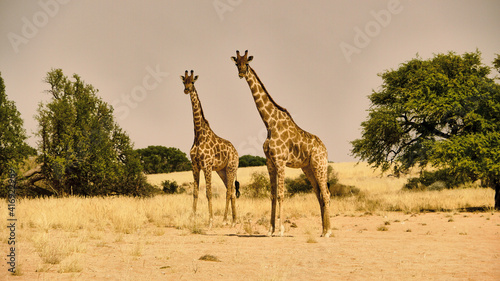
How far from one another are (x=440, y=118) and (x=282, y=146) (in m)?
13.7

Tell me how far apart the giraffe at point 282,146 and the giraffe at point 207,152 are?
3.49 m

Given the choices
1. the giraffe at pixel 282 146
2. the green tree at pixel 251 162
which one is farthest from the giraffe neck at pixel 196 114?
the green tree at pixel 251 162

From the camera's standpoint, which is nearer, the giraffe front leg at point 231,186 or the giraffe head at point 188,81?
the giraffe head at point 188,81

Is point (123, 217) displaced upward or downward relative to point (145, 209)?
downward

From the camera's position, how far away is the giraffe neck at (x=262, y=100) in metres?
12.2

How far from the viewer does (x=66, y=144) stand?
78.1ft

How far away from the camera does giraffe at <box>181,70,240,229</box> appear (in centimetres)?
1505

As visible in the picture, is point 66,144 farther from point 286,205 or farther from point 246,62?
point 246,62

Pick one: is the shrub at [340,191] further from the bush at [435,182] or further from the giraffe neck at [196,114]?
the giraffe neck at [196,114]

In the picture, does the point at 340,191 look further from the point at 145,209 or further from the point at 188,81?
the point at 188,81

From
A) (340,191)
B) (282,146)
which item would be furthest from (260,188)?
(282,146)

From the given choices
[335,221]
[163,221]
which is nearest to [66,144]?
[163,221]

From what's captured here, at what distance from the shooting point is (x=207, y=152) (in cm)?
1520

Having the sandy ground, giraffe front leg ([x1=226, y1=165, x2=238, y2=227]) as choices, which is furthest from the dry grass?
giraffe front leg ([x1=226, y1=165, x2=238, y2=227])
